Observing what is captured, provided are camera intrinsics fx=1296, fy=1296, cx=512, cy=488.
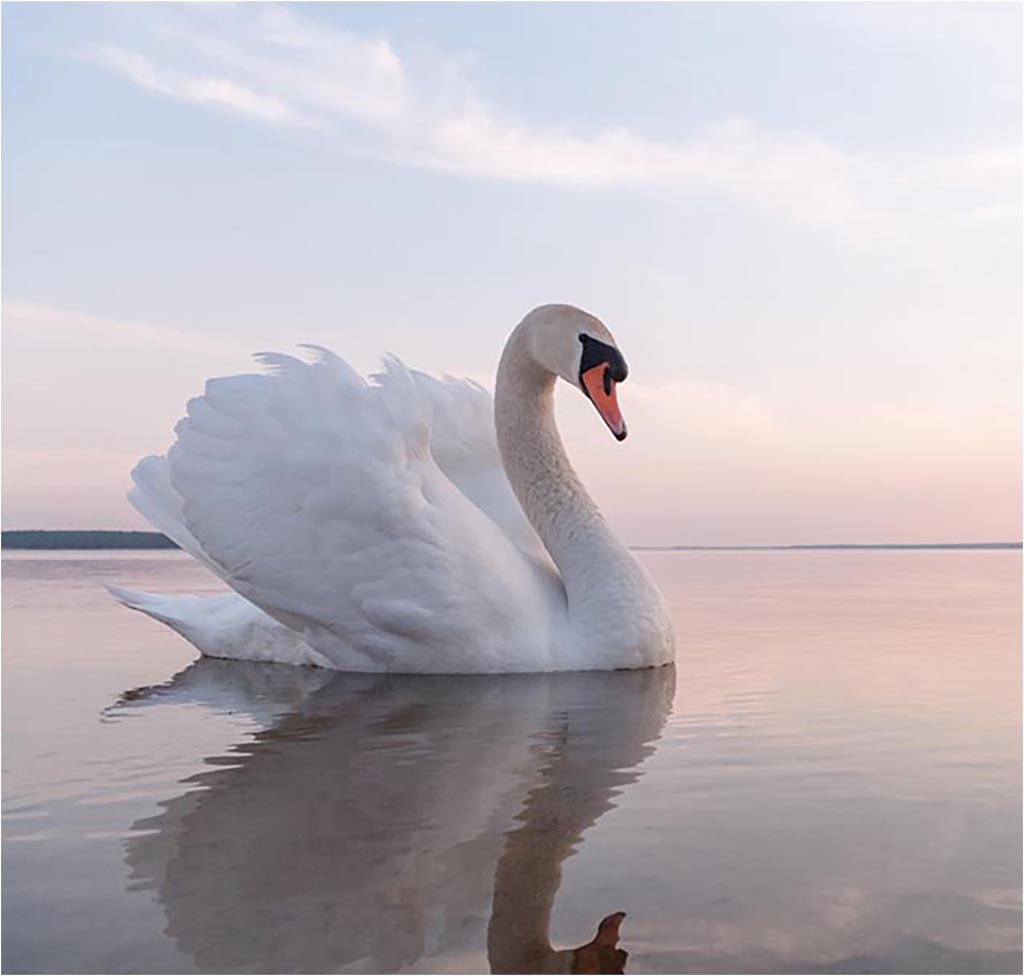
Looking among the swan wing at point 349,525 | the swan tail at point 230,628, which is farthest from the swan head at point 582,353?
the swan tail at point 230,628

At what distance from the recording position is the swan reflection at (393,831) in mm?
2531

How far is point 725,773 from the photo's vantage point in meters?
4.12

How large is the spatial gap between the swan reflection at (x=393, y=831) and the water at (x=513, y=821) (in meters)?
0.01

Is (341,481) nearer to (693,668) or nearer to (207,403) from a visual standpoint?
(207,403)

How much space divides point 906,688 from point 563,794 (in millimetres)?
2863

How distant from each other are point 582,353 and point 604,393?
0.30 m

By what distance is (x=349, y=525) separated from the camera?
6.23 meters

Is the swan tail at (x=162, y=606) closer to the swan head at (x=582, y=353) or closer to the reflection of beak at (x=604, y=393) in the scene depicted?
the swan head at (x=582, y=353)

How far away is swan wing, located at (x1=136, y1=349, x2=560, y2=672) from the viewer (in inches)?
244

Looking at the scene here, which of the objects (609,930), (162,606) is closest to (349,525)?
(162,606)

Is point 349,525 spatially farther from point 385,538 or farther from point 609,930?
point 609,930

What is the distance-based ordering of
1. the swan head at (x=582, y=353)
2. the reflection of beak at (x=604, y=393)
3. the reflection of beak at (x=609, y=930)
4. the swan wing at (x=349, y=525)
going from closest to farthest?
the reflection of beak at (x=609, y=930) → the swan wing at (x=349, y=525) → the reflection of beak at (x=604, y=393) → the swan head at (x=582, y=353)

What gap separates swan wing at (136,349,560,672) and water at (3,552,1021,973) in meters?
0.24

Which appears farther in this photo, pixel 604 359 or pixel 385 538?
pixel 604 359
